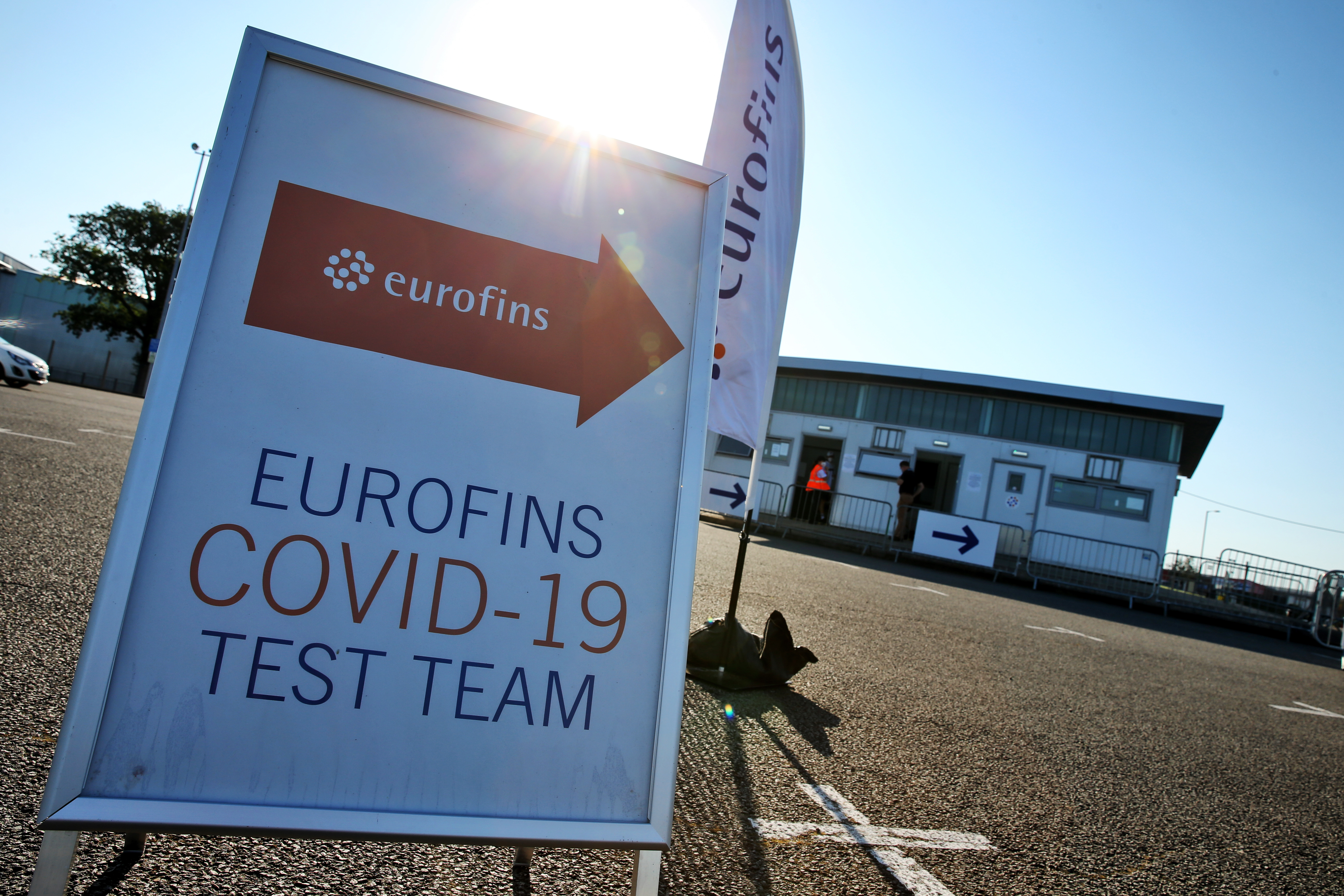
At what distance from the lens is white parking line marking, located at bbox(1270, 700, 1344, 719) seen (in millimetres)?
5500

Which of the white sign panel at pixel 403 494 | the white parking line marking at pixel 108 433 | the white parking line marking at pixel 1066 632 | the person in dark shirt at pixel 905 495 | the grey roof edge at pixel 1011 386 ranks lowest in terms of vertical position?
the white parking line marking at pixel 108 433

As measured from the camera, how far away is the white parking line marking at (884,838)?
6.36 feet

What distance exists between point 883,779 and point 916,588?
25.3 ft

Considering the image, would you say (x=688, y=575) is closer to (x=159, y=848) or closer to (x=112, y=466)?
(x=159, y=848)

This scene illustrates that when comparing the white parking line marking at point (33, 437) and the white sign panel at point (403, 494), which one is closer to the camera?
the white sign panel at point (403, 494)

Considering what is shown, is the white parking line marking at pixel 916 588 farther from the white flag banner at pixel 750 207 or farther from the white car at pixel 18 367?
the white car at pixel 18 367

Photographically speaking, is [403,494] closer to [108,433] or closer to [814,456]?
[108,433]

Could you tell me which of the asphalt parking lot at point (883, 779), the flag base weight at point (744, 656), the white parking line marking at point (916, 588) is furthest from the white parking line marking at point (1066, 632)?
the flag base weight at point (744, 656)

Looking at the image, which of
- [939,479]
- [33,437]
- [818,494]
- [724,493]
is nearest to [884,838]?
[33,437]

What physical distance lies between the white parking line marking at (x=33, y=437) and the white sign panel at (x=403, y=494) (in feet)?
27.0

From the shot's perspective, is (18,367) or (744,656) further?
(18,367)

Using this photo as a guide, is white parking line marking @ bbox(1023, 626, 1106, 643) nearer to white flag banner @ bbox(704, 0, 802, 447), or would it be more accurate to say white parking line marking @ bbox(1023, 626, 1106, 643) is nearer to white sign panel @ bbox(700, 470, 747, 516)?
white flag banner @ bbox(704, 0, 802, 447)

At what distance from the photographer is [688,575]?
1673 mm

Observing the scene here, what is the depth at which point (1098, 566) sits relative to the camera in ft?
57.9
